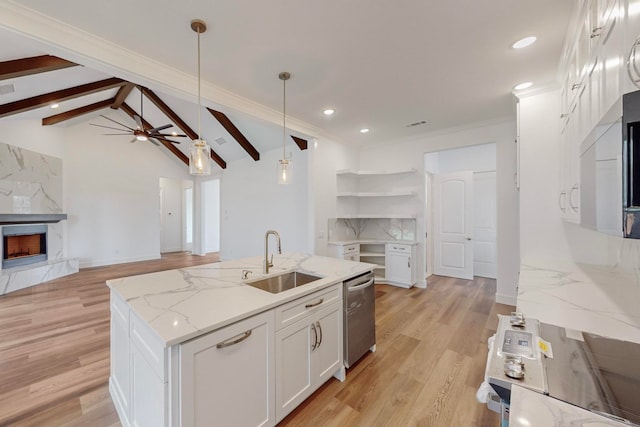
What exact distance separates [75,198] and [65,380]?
5.74 metres

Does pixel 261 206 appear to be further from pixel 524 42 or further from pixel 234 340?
pixel 524 42

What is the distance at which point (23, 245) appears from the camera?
5082 millimetres

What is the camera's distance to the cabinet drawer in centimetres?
160

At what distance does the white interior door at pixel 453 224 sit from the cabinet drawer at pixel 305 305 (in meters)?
4.17

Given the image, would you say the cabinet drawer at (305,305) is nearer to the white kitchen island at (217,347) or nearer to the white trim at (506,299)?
the white kitchen island at (217,347)

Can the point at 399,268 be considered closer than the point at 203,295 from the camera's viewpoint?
No

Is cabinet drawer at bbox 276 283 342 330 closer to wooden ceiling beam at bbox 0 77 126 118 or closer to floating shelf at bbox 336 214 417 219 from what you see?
floating shelf at bbox 336 214 417 219

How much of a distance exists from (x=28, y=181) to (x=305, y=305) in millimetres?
6515

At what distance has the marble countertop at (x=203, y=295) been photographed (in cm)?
122

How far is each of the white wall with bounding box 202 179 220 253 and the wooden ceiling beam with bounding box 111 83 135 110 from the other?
292 cm

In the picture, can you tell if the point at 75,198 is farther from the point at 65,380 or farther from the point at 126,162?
the point at 65,380

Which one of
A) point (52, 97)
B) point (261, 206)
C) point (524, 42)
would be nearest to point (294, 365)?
point (524, 42)

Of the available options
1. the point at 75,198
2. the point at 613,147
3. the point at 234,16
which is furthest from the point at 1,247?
the point at 613,147

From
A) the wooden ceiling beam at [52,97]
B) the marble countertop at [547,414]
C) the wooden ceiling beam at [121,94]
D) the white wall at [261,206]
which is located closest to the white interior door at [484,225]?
the white wall at [261,206]
